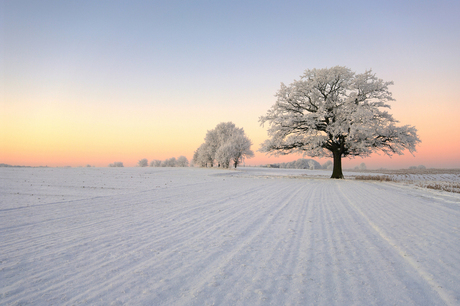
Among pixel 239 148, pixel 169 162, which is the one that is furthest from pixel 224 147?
pixel 169 162

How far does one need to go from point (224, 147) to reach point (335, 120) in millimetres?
24808

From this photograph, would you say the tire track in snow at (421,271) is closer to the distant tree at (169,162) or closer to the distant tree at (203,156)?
the distant tree at (203,156)

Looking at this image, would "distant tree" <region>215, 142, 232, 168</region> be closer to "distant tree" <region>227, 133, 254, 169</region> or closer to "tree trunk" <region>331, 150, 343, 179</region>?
"distant tree" <region>227, 133, 254, 169</region>

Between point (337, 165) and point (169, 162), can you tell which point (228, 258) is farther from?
point (169, 162)

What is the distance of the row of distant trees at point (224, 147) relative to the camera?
43.4 meters

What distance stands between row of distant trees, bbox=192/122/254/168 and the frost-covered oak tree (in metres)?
21.6

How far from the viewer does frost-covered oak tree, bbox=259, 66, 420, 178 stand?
18295 mm

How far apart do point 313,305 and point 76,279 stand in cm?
260

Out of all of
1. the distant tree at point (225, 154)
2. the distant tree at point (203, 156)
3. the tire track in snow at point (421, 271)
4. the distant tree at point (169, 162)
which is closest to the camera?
the tire track in snow at point (421, 271)

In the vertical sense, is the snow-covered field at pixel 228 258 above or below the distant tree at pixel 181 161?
below

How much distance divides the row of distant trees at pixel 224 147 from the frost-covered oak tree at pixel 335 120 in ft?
70.9

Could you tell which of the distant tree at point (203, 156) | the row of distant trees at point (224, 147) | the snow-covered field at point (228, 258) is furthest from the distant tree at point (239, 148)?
the snow-covered field at point (228, 258)

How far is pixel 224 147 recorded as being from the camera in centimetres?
4278

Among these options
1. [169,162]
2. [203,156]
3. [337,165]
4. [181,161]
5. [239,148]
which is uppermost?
[239,148]
